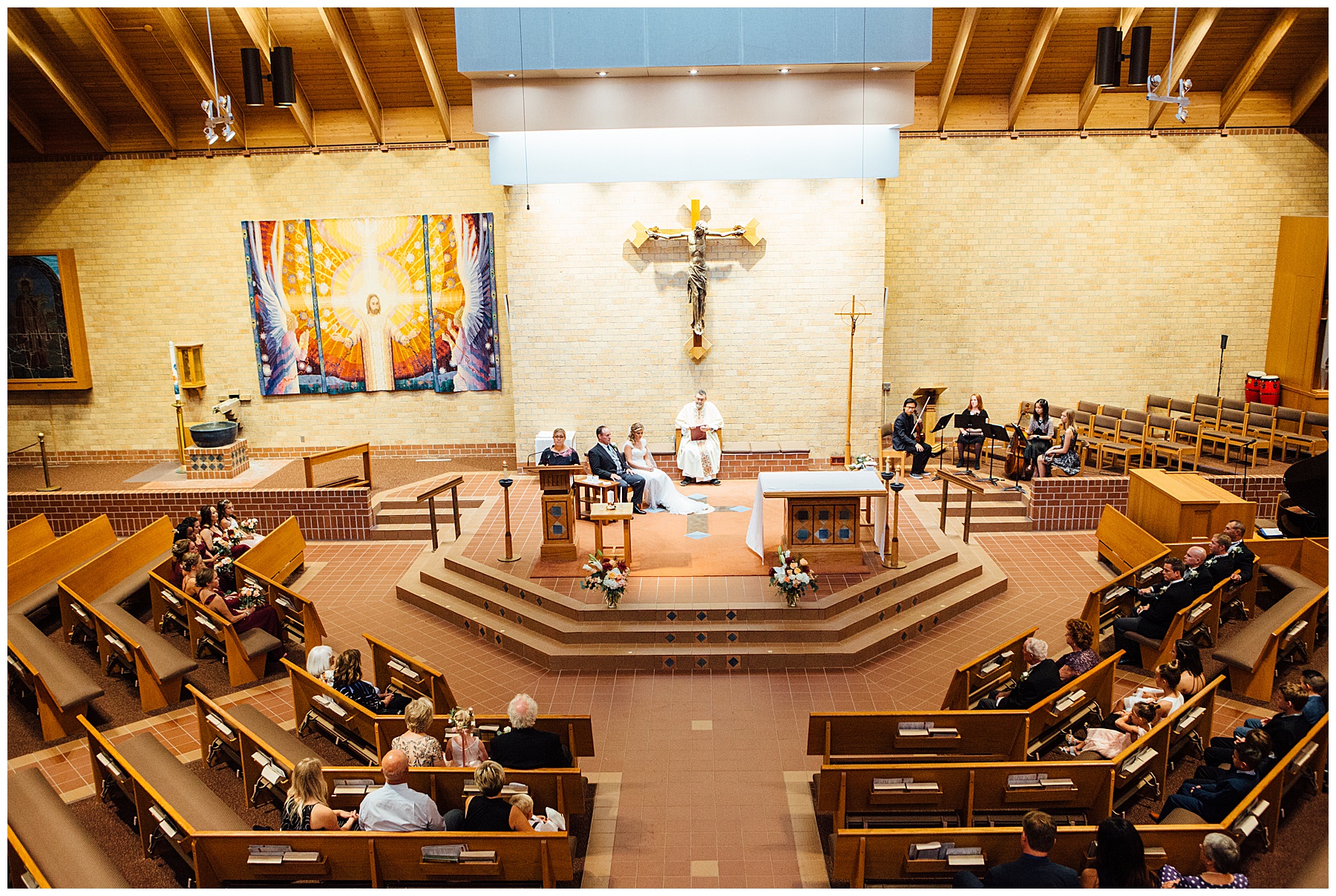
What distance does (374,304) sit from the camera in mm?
15617

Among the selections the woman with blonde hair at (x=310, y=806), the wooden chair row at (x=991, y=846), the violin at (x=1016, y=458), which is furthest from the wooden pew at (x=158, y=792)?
the violin at (x=1016, y=458)

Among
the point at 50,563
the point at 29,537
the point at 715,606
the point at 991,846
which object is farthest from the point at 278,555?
the point at 991,846

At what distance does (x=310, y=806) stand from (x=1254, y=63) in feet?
51.1

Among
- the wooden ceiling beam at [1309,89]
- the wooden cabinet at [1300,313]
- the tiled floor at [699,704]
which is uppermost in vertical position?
the wooden ceiling beam at [1309,89]

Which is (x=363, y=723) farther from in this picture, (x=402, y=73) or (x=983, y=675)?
(x=402, y=73)

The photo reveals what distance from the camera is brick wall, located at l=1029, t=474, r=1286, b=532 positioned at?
12.1m

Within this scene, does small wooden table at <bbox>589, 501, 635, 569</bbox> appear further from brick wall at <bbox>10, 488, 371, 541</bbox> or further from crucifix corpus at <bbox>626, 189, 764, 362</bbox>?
crucifix corpus at <bbox>626, 189, 764, 362</bbox>

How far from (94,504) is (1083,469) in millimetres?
Result: 13936

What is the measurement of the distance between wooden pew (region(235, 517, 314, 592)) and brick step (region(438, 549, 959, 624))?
2.19 meters

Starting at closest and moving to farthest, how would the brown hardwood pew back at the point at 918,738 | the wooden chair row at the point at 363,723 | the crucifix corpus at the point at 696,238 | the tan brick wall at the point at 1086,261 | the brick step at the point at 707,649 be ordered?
the brown hardwood pew back at the point at 918,738, the wooden chair row at the point at 363,723, the brick step at the point at 707,649, the crucifix corpus at the point at 696,238, the tan brick wall at the point at 1086,261

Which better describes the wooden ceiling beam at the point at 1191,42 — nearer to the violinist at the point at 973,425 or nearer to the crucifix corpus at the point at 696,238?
the violinist at the point at 973,425

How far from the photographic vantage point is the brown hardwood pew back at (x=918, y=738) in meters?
6.46

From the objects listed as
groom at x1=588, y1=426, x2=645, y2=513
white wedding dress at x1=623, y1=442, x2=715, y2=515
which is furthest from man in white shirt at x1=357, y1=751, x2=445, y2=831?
white wedding dress at x1=623, y1=442, x2=715, y2=515

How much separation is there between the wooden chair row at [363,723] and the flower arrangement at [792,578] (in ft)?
9.03
